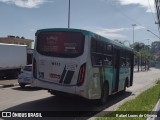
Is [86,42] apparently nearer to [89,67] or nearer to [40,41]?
[89,67]

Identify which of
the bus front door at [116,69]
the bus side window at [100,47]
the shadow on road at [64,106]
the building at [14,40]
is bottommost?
the shadow on road at [64,106]

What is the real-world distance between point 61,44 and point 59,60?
2.02 feet

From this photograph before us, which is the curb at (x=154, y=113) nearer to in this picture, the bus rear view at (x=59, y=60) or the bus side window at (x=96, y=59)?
the bus rear view at (x=59, y=60)

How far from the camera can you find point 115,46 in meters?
17.4

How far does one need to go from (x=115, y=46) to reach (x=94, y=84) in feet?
13.8

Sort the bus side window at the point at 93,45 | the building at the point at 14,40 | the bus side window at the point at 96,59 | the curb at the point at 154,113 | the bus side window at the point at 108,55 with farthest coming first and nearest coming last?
the building at the point at 14,40, the bus side window at the point at 108,55, the bus side window at the point at 96,59, the bus side window at the point at 93,45, the curb at the point at 154,113

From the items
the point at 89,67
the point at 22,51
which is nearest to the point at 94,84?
the point at 89,67

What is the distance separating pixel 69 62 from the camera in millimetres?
12930

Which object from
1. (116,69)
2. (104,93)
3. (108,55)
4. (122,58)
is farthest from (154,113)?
(122,58)

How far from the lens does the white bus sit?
12.8 meters

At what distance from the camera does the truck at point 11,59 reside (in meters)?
32.4

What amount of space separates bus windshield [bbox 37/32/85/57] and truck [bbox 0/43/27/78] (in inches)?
742

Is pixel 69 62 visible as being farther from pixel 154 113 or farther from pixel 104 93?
pixel 154 113

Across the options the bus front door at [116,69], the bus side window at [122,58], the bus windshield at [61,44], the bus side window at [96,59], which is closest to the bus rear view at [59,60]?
the bus windshield at [61,44]
